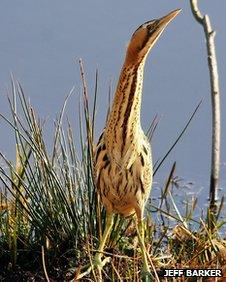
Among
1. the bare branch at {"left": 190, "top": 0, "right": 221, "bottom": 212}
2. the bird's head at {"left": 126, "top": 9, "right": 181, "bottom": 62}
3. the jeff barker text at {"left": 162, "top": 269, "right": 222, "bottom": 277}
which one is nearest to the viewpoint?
the bird's head at {"left": 126, "top": 9, "right": 181, "bottom": 62}

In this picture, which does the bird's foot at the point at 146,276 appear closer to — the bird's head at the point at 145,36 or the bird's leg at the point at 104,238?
→ the bird's leg at the point at 104,238

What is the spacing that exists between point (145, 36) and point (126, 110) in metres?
0.16

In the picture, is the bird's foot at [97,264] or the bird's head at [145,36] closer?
the bird's head at [145,36]

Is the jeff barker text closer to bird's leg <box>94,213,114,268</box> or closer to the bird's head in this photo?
bird's leg <box>94,213,114,268</box>

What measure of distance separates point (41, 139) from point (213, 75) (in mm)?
767

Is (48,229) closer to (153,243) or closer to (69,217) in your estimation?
(69,217)

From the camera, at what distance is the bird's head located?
1.60 m

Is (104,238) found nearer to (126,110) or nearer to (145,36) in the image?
(126,110)

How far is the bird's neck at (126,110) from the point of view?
168 centimetres

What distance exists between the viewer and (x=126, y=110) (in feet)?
5.60

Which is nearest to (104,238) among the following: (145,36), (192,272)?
(192,272)

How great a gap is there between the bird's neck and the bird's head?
0.02 metres

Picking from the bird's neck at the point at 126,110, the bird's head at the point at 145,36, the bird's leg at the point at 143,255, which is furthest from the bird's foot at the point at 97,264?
the bird's head at the point at 145,36

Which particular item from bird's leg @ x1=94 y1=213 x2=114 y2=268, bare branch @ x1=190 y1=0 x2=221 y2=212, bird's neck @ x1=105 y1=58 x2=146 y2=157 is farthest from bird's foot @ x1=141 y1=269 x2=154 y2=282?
bare branch @ x1=190 y1=0 x2=221 y2=212
